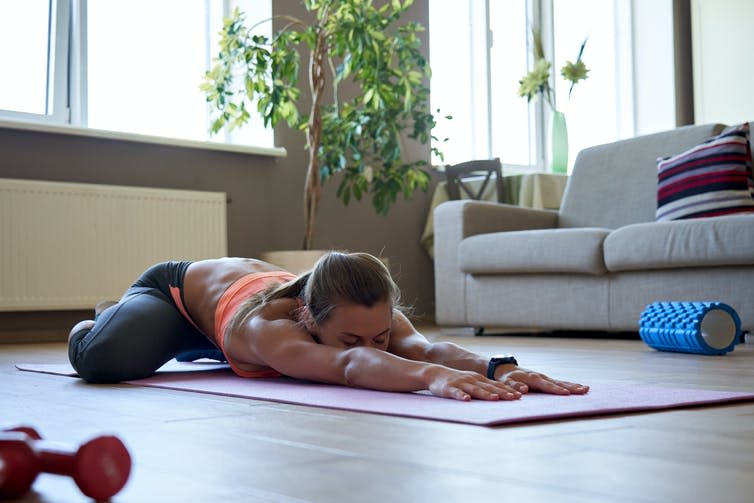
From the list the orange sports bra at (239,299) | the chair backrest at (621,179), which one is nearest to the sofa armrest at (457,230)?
the chair backrest at (621,179)

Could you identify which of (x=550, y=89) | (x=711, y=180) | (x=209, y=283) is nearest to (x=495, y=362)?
(x=209, y=283)

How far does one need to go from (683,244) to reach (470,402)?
84.3 inches

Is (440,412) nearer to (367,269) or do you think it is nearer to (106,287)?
(367,269)

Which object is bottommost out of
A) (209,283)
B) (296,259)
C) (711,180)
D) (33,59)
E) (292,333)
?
(292,333)

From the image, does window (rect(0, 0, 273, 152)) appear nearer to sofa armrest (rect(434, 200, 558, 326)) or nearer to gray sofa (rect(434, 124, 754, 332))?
sofa armrest (rect(434, 200, 558, 326))

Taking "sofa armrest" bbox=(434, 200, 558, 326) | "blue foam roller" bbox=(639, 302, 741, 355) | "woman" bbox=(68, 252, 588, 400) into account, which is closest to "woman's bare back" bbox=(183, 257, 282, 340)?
"woman" bbox=(68, 252, 588, 400)

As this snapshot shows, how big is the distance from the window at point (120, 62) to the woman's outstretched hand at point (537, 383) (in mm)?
3429

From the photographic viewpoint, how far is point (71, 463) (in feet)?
2.79

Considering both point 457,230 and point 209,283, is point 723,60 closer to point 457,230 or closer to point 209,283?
point 457,230

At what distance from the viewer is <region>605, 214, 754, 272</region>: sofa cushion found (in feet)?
10.8

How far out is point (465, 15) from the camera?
6.77 m

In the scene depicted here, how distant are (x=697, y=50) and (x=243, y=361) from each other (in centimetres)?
581

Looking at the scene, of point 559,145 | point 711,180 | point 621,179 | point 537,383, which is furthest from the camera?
point 559,145

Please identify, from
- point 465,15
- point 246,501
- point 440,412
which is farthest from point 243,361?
point 465,15
